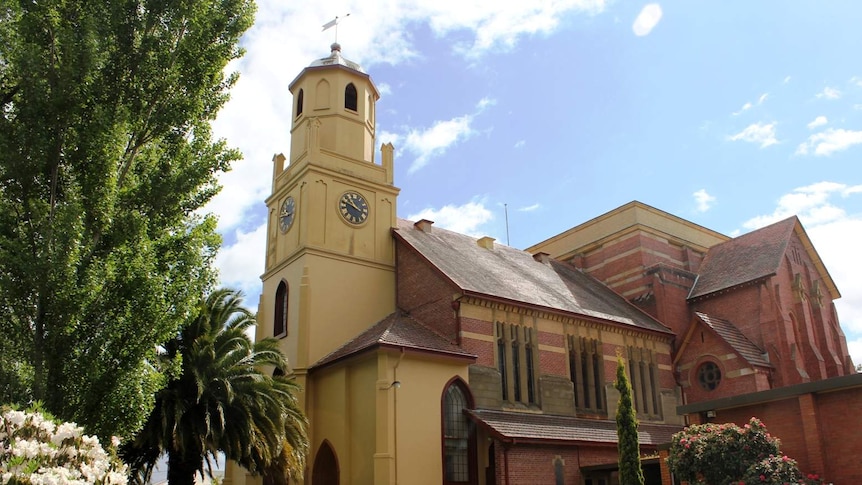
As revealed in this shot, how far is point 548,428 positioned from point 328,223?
11.5m

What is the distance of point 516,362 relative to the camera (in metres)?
28.2

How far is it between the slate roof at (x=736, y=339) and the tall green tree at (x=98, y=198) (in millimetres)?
25247

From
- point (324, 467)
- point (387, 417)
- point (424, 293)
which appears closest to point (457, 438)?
point (387, 417)

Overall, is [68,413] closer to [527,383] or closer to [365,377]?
[365,377]

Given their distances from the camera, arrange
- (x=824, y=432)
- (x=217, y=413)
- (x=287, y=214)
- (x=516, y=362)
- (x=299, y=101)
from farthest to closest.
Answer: (x=299, y=101)
(x=287, y=214)
(x=516, y=362)
(x=217, y=413)
(x=824, y=432)

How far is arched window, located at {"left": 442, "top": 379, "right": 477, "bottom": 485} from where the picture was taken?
80.1 feet

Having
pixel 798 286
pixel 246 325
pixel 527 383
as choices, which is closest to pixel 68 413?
pixel 246 325

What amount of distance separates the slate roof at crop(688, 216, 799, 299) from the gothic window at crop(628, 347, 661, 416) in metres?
5.65

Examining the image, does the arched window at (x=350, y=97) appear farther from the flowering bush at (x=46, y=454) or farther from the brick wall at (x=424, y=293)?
the flowering bush at (x=46, y=454)

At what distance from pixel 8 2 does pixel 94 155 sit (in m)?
3.15

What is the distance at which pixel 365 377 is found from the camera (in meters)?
24.4

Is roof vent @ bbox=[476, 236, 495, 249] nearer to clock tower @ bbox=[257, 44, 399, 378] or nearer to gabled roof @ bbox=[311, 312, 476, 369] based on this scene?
clock tower @ bbox=[257, 44, 399, 378]

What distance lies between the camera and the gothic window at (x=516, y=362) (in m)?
27.5

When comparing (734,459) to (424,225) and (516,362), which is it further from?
(424,225)
